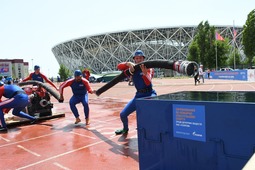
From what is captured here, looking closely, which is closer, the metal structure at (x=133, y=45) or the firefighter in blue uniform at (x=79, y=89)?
the firefighter in blue uniform at (x=79, y=89)

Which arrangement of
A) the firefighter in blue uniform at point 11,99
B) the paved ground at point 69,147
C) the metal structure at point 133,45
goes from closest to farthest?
the paved ground at point 69,147
the firefighter in blue uniform at point 11,99
the metal structure at point 133,45

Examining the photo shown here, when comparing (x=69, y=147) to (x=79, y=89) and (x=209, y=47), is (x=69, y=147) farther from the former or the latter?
(x=209, y=47)

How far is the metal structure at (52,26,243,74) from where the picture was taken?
83.1m

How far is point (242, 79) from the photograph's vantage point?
1158 inches

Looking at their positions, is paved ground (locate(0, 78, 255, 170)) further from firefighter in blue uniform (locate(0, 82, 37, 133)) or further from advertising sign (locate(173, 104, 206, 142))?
advertising sign (locate(173, 104, 206, 142))

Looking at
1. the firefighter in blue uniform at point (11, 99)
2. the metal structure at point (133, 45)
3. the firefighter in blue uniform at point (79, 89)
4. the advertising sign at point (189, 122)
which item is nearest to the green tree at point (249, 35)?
the firefighter in blue uniform at point (79, 89)

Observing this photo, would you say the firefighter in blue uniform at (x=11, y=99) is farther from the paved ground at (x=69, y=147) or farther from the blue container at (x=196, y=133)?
the blue container at (x=196, y=133)

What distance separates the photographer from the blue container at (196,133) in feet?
7.49

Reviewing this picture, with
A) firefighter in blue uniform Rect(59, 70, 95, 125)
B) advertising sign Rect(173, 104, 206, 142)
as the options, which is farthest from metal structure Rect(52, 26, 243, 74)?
advertising sign Rect(173, 104, 206, 142)

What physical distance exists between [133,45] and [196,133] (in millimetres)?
85026

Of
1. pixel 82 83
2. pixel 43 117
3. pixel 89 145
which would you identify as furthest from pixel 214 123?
pixel 43 117

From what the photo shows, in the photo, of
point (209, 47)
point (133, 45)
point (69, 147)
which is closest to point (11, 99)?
point (69, 147)

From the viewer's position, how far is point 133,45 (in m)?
86.4

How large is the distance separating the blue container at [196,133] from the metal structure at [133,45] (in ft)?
265
